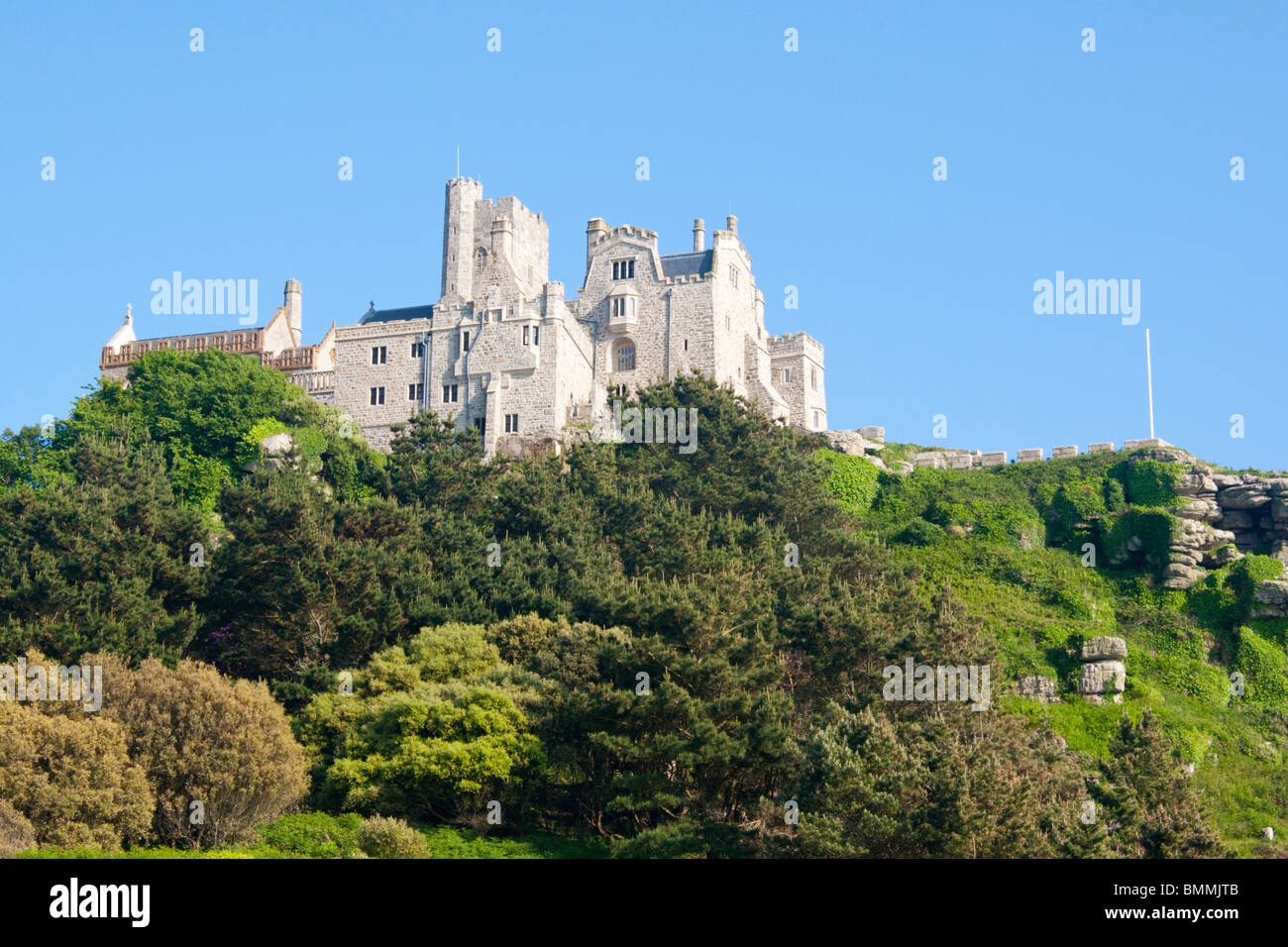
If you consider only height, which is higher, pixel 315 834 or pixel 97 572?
pixel 97 572

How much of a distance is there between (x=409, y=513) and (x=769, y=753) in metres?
21.7

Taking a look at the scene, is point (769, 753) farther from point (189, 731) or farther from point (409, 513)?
point (409, 513)

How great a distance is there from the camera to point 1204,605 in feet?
197

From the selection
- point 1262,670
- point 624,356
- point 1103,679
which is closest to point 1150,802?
point 1103,679

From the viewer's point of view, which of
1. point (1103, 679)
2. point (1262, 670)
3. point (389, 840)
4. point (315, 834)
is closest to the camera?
point (389, 840)

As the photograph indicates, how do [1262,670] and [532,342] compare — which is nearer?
[1262,670]

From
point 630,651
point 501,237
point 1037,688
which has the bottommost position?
point 1037,688

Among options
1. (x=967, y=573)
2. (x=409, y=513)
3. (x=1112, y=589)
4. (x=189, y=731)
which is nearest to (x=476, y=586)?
(x=409, y=513)

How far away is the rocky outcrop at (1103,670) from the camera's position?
2138 inches

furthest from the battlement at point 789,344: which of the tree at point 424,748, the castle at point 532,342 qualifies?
the tree at point 424,748

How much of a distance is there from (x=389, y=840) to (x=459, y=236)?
50830 millimetres

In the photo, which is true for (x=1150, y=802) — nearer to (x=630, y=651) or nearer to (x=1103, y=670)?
(x=630, y=651)

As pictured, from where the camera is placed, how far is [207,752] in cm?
4184

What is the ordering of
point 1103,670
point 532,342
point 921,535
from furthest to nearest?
1. point 532,342
2. point 921,535
3. point 1103,670
